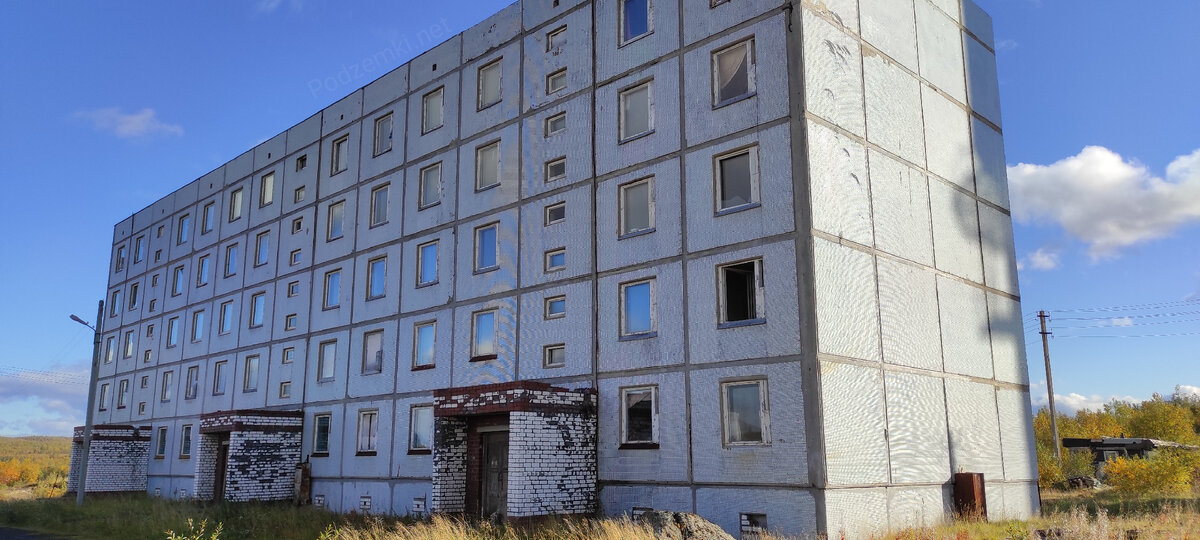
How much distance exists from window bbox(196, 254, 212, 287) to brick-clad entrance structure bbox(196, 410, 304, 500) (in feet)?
30.9

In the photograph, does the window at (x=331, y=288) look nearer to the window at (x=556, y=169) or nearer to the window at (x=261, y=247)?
the window at (x=261, y=247)

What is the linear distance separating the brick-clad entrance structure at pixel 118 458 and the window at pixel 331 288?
14.7 metres

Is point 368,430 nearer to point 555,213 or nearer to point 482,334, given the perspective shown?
point 482,334

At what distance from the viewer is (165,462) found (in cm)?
3681

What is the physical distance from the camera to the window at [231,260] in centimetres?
3578

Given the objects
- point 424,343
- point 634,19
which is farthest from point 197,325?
point 634,19

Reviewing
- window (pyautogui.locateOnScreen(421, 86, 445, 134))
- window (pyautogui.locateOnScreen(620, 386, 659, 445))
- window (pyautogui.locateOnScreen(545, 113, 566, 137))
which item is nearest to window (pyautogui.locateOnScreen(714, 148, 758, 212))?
window (pyautogui.locateOnScreen(620, 386, 659, 445))

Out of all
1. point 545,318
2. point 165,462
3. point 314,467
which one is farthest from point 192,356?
point 545,318

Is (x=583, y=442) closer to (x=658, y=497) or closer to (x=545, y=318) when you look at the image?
(x=658, y=497)

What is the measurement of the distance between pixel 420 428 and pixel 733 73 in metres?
13.1

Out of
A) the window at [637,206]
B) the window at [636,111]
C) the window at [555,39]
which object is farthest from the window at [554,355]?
the window at [555,39]

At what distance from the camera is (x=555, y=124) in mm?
23203

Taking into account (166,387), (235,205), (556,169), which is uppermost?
(235,205)

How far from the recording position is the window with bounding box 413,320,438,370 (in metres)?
25.6
